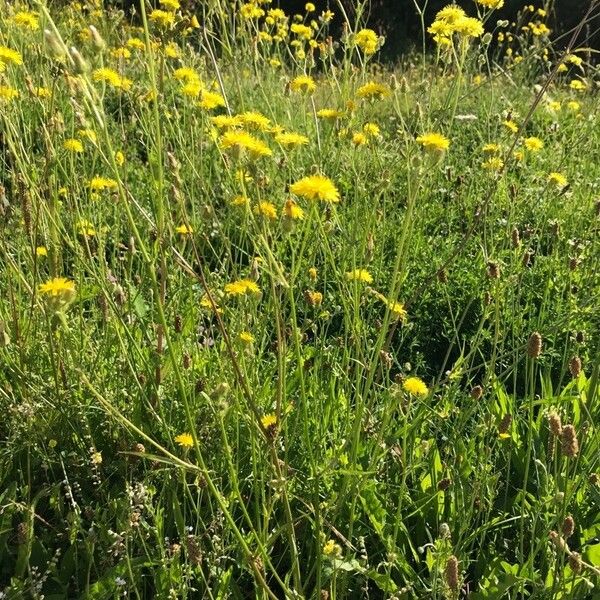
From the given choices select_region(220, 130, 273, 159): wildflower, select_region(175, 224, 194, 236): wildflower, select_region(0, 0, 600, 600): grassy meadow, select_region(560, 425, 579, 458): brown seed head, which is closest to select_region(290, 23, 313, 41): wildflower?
select_region(0, 0, 600, 600): grassy meadow

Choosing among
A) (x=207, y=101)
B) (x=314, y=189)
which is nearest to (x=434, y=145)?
(x=314, y=189)

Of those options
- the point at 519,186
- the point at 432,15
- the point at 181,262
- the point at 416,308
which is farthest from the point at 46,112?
the point at 432,15

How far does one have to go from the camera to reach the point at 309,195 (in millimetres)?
1145

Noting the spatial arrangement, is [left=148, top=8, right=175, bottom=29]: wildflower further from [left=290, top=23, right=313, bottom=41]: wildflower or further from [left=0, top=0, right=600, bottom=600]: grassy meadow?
[left=290, top=23, right=313, bottom=41]: wildflower

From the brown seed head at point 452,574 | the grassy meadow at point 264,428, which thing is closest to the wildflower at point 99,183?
the grassy meadow at point 264,428

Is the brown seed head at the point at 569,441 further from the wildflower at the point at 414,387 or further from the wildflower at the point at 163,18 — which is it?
the wildflower at the point at 163,18

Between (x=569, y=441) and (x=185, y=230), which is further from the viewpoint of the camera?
(x=185, y=230)

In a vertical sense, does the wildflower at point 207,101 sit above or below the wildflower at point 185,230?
above

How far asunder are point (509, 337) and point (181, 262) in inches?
55.3

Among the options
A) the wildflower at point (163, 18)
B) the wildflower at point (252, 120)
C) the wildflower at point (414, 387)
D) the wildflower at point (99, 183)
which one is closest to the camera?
the wildflower at point (252, 120)

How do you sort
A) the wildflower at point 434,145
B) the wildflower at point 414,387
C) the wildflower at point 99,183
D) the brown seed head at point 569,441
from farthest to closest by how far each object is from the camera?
the wildflower at point 99,183
the wildflower at point 414,387
the wildflower at point 434,145
the brown seed head at point 569,441

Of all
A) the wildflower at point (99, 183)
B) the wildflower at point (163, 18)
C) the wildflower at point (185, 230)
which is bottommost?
the wildflower at point (99, 183)

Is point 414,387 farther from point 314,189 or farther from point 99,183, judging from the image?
point 99,183

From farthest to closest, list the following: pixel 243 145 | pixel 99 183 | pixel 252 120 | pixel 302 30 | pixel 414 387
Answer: pixel 302 30 → pixel 99 183 → pixel 414 387 → pixel 252 120 → pixel 243 145
